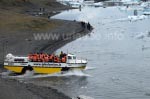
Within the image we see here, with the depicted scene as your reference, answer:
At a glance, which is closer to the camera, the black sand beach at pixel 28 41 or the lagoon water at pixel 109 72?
the black sand beach at pixel 28 41

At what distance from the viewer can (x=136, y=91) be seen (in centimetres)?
3825

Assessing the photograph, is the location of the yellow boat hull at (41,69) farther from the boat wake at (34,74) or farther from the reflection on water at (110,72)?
the reflection on water at (110,72)

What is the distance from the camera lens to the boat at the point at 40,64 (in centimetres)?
4484

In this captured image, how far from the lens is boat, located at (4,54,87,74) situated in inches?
1766

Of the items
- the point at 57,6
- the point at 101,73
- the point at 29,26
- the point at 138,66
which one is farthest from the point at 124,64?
the point at 57,6

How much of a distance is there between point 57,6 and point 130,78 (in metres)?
126

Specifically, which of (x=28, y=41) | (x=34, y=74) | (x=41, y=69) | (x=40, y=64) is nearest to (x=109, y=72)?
(x=41, y=69)

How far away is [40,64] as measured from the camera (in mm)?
45094

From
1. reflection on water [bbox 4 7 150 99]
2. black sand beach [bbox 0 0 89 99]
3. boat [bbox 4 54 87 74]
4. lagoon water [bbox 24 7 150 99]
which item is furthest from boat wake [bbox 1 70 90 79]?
black sand beach [bbox 0 0 89 99]

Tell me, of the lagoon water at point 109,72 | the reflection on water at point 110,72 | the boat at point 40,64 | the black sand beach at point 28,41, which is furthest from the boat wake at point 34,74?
the black sand beach at point 28,41

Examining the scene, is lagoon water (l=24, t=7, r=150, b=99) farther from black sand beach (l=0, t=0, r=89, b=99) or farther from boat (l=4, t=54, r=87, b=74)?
black sand beach (l=0, t=0, r=89, b=99)

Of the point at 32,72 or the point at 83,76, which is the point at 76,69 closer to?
the point at 83,76

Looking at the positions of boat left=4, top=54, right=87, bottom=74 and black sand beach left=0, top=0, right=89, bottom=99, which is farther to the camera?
boat left=4, top=54, right=87, bottom=74

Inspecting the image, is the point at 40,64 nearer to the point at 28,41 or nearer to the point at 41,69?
the point at 41,69
